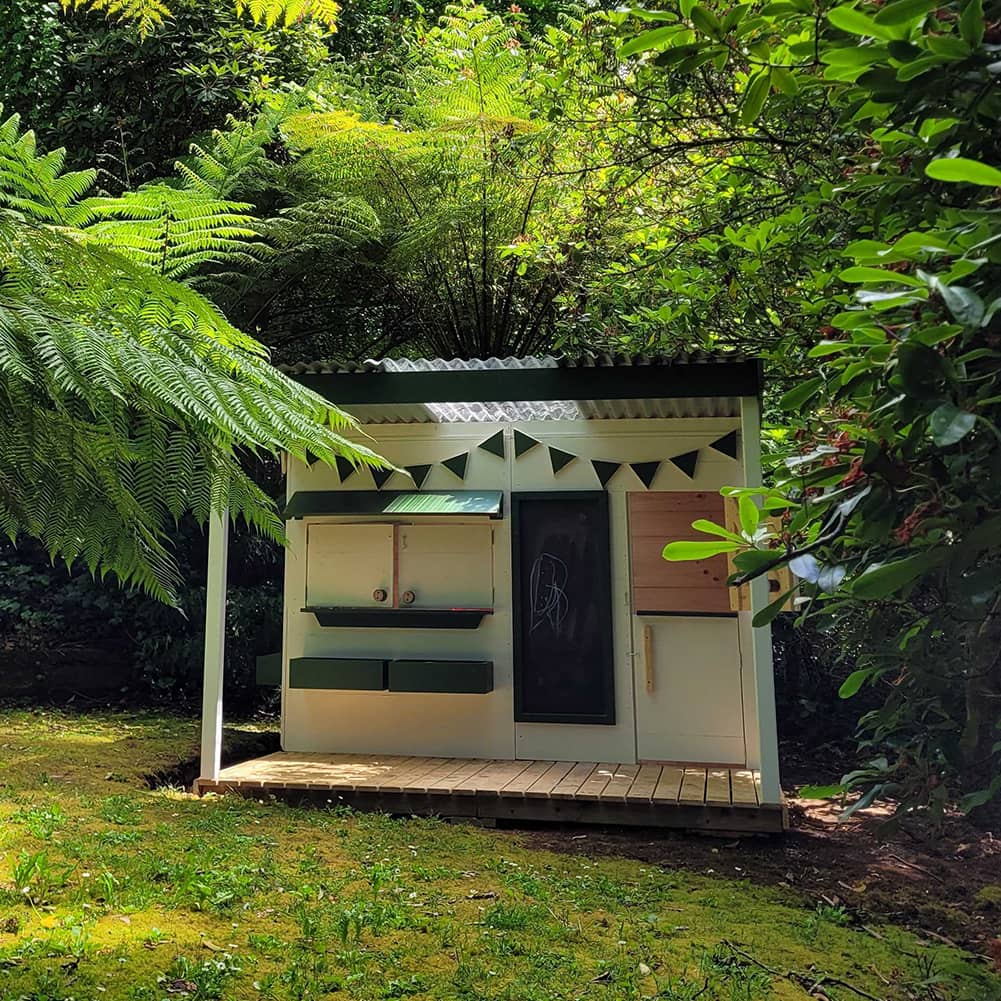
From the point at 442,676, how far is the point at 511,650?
1.55 feet

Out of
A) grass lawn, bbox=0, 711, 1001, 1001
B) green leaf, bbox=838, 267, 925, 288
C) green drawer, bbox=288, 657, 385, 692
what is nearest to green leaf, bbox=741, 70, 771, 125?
green leaf, bbox=838, 267, 925, 288

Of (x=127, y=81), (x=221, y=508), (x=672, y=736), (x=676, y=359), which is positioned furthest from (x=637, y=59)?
(x=127, y=81)

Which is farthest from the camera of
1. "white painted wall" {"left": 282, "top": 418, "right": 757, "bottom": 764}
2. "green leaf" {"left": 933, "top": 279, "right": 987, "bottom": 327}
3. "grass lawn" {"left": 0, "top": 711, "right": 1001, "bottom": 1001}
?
"white painted wall" {"left": 282, "top": 418, "right": 757, "bottom": 764}

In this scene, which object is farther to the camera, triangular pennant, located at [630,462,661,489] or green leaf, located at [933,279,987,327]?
triangular pennant, located at [630,462,661,489]

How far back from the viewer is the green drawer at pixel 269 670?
5.65 metres

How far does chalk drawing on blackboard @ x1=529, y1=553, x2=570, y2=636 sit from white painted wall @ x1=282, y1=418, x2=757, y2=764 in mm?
177

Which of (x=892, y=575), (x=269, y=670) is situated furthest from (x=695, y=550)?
(x=269, y=670)

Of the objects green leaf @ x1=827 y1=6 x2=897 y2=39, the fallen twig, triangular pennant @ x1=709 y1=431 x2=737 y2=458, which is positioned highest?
triangular pennant @ x1=709 y1=431 x2=737 y2=458

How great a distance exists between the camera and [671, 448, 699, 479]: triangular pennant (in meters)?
5.02

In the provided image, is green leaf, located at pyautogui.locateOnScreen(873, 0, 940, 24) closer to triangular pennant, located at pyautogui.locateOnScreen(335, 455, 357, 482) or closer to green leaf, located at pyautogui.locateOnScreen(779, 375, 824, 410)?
green leaf, located at pyautogui.locateOnScreen(779, 375, 824, 410)

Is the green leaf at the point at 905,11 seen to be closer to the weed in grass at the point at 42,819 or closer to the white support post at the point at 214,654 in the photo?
the weed in grass at the point at 42,819

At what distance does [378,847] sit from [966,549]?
323 cm

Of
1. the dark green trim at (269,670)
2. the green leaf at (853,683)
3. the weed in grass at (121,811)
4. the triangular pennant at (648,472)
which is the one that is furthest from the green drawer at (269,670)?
the green leaf at (853,683)

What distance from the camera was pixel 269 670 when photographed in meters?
5.69
